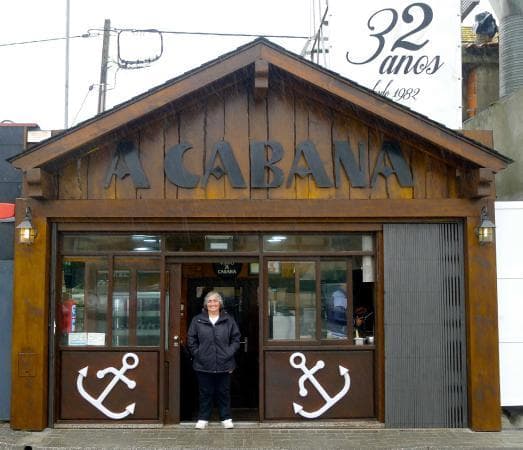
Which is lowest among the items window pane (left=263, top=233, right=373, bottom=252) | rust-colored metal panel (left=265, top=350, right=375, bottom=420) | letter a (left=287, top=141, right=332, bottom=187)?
rust-colored metal panel (left=265, top=350, right=375, bottom=420)

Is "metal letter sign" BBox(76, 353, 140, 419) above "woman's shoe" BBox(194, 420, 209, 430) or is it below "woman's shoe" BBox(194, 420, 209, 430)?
above

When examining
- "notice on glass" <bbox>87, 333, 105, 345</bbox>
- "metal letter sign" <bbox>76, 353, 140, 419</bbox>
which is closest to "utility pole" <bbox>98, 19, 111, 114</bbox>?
"notice on glass" <bbox>87, 333, 105, 345</bbox>

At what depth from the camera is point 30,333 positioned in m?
7.81

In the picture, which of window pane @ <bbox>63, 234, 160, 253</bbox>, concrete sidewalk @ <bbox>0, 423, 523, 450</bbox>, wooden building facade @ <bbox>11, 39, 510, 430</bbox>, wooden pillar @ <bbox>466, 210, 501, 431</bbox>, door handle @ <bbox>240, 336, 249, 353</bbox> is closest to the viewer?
concrete sidewalk @ <bbox>0, 423, 523, 450</bbox>

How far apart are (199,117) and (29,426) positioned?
430 cm

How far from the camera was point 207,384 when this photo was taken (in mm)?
8008

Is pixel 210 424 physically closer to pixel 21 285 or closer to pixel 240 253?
pixel 240 253

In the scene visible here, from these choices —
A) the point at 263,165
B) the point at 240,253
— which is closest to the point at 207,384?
the point at 240,253

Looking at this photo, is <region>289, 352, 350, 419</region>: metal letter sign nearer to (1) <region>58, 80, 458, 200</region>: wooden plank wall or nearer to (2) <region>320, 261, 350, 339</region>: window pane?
(2) <region>320, 261, 350, 339</region>: window pane

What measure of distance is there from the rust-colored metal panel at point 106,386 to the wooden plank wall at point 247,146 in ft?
6.59

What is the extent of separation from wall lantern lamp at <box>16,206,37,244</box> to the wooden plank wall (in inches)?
20.2

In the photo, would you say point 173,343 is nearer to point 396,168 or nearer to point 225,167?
point 225,167

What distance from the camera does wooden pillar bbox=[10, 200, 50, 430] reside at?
25.4ft

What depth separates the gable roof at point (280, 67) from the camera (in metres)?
7.60
